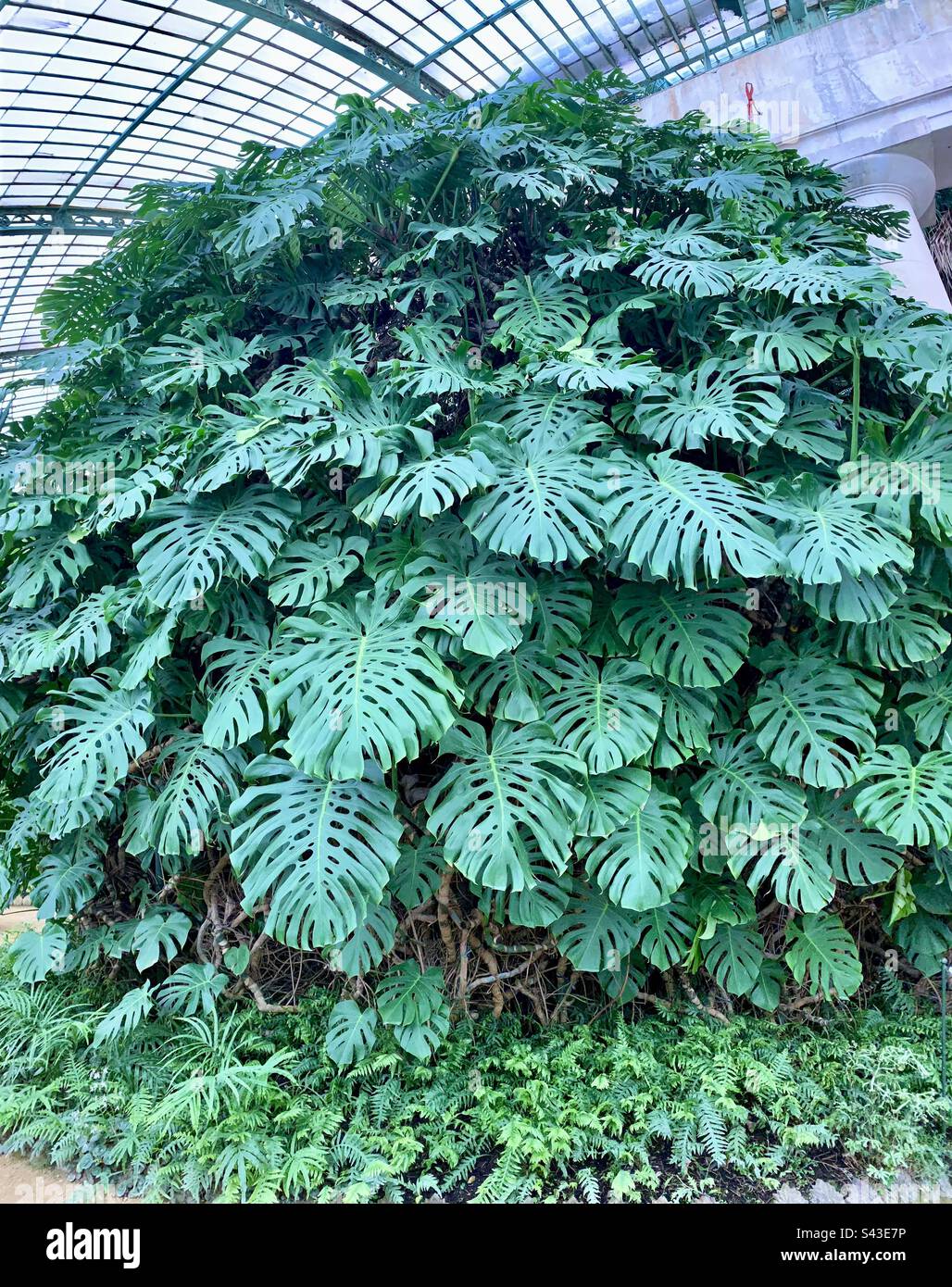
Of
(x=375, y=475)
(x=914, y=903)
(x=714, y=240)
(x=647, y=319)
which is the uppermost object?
(x=714, y=240)

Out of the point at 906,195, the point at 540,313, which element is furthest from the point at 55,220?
the point at 540,313

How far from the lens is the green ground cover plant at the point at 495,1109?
2.58 meters

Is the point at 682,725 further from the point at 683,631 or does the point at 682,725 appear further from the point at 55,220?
the point at 55,220

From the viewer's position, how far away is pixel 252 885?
2408 mm

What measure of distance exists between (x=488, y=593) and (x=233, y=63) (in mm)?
13216

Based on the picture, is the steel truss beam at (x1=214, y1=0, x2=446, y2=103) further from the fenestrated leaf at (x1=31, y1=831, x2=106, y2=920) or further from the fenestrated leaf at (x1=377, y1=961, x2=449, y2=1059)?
the fenestrated leaf at (x1=377, y1=961, x2=449, y2=1059)

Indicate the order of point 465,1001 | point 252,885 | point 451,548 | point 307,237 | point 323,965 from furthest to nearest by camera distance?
point 307,237
point 323,965
point 465,1001
point 451,548
point 252,885

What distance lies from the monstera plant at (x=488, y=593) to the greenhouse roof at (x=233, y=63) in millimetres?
8487

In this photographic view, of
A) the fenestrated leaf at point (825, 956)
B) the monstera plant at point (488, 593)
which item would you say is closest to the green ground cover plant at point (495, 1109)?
the monstera plant at point (488, 593)

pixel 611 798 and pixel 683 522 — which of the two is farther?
pixel 611 798

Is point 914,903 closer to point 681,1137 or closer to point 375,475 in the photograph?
point 681,1137

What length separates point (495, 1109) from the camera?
109 inches
